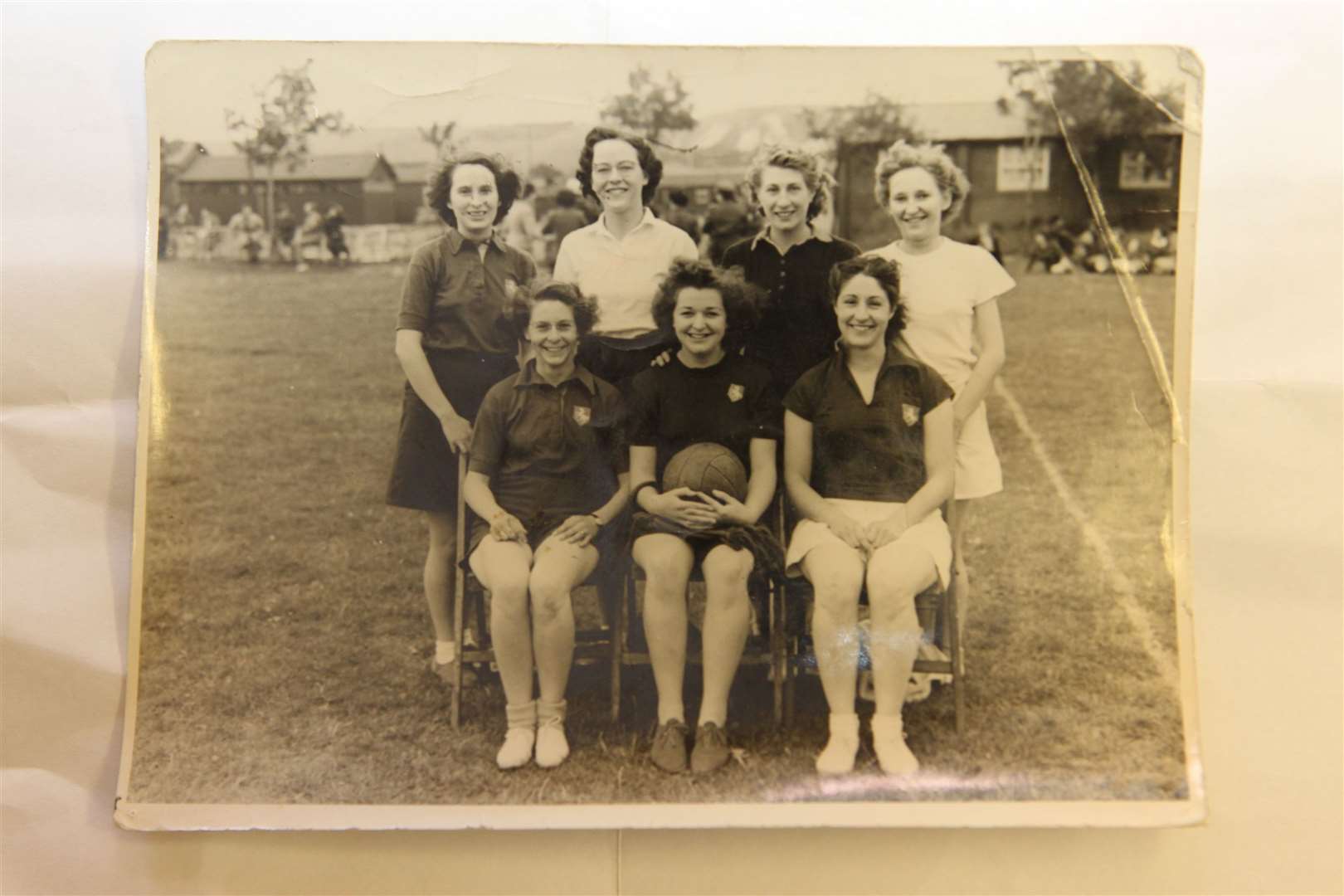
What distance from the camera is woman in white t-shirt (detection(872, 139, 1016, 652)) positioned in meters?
1.61

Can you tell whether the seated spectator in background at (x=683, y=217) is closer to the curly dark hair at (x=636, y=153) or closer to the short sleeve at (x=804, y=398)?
the curly dark hair at (x=636, y=153)

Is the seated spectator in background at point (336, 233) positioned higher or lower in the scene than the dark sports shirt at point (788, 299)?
higher

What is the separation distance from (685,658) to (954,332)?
67 centimetres

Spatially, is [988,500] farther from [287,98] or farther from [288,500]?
[287,98]

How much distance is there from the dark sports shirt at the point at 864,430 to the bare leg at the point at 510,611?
48 centimetres

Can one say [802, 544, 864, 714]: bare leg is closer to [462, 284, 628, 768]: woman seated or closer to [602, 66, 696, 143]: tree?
[462, 284, 628, 768]: woman seated

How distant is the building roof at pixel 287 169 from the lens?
64.7 inches

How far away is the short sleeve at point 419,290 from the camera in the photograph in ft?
5.34

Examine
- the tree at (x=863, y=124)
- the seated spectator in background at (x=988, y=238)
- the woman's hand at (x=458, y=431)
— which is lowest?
the woman's hand at (x=458, y=431)

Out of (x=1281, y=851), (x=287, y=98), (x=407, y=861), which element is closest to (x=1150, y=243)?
(x=1281, y=851)

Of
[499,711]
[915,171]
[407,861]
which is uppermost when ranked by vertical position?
[915,171]

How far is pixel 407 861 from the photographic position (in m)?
1.64

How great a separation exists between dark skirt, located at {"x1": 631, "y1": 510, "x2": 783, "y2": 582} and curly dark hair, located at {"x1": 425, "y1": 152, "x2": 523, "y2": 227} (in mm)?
536

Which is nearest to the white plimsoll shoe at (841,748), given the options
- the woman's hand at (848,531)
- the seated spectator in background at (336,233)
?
the woman's hand at (848,531)
